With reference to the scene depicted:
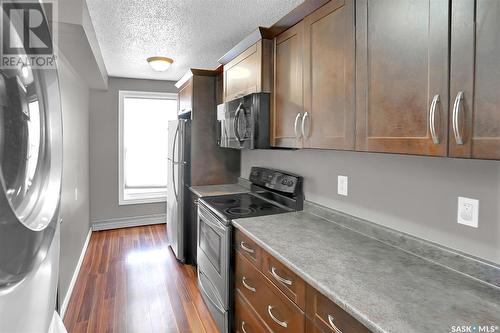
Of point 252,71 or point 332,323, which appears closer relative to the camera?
point 332,323

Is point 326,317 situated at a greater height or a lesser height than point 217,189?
lesser

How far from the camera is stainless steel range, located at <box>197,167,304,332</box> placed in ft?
6.95

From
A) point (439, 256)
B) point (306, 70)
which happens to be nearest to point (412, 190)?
point (439, 256)

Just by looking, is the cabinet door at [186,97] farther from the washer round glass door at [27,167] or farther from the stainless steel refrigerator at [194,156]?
the washer round glass door at [27,167]

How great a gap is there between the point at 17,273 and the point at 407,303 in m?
1.17

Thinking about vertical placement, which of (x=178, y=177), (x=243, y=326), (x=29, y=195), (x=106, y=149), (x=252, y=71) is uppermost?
(x=252, y=71)

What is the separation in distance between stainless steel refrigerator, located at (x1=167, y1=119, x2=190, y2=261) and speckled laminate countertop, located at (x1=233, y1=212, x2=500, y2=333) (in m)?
1.85

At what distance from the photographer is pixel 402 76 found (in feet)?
3.83

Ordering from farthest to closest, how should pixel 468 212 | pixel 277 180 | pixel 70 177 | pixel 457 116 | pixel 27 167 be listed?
pixel 70 177
pixel 277 180
pixel 468 212
pixel 457 116
pixel 27 167

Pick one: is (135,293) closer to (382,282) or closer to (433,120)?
(382,282)

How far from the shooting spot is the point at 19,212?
771mm

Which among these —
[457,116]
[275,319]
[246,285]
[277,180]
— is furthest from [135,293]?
[457,116]

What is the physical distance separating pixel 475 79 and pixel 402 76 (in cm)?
28

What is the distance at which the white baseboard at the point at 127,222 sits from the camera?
470cm
